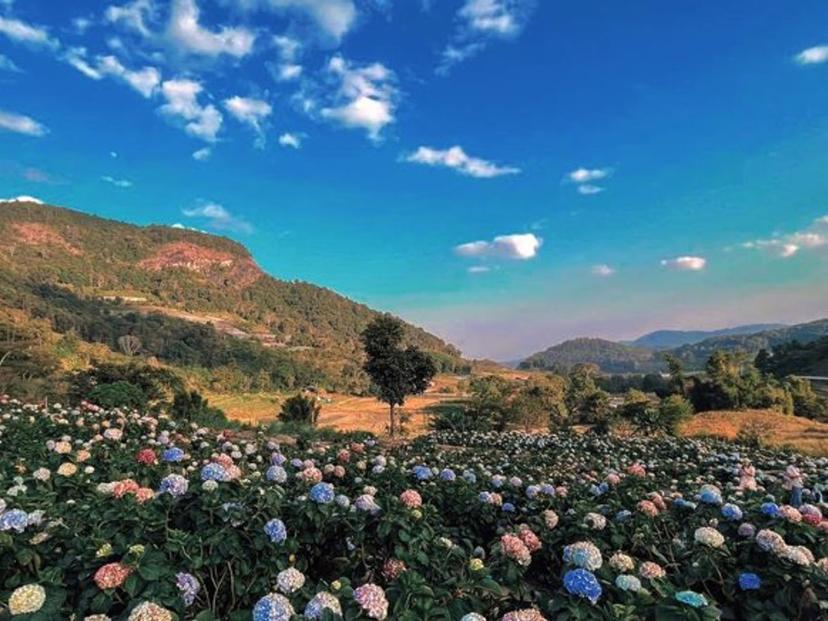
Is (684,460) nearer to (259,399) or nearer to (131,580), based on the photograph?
(131,580)

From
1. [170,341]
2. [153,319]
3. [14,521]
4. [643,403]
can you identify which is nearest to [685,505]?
[14,521]

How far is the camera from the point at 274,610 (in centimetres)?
197

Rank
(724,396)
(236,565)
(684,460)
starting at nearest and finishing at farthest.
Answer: (236,565), (684,460), (724,396)

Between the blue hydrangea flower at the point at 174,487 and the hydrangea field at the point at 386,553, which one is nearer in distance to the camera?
the hydrangea field at the point at 386,553

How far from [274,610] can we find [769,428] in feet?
111

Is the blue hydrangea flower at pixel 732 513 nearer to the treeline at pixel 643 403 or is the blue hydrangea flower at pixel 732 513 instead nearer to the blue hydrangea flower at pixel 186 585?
the blue hydrangea flower at pixel 186 585

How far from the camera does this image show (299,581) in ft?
7.52

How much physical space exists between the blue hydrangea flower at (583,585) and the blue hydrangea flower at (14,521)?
2.75 meters

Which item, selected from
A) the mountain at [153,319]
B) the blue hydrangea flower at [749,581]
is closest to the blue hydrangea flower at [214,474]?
the blue hydrangea flower at [749,581]

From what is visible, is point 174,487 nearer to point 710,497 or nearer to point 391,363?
point 710,497

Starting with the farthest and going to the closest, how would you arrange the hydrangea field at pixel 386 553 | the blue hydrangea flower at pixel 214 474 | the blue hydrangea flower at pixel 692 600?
the blue hydrangea flower at pixel 214 474
the hydrangea field at pixel 386 553
the blue hydrangea flower at pixel 692 600

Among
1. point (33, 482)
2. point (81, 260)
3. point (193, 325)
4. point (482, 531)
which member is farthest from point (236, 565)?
point (81, 260)

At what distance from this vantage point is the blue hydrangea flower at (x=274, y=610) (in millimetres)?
1957

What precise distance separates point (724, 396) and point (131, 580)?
5080 centimetres
